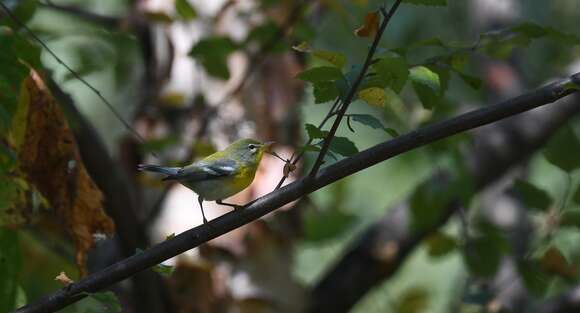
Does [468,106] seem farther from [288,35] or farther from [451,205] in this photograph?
[288,35]

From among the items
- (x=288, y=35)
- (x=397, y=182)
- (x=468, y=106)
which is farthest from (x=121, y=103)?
(x=288, y=35)

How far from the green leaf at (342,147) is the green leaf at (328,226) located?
5.84 ft

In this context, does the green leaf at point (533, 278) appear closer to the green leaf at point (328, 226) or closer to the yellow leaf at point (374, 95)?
the yellow leaf at point (374, 95)

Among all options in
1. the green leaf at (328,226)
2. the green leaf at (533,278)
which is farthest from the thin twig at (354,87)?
the green leaf at (328,226)

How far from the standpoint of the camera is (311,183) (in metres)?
1.23

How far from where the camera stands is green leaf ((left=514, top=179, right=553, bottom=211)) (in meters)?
1.98

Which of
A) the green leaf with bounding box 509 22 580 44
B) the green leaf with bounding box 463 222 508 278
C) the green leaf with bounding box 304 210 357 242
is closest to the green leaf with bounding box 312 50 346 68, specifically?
the green leaf with bounding box 509 22 580 44

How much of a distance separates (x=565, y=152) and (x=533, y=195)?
0.16 metres

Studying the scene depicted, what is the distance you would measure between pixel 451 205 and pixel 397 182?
6.55 feet

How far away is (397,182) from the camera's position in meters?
4.96

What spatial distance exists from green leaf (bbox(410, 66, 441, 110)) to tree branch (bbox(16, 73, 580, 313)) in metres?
0.19

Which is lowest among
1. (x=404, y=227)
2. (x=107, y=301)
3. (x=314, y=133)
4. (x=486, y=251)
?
(x=107, y=301)

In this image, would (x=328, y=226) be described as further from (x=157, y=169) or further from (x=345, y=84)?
(x=345, y=84)

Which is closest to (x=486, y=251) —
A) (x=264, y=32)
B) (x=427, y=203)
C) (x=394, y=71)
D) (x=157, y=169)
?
(x=427, y=203)
